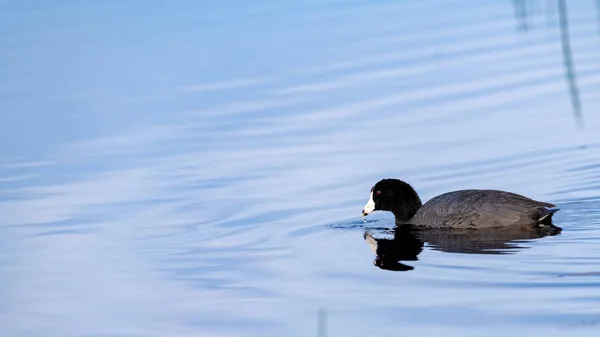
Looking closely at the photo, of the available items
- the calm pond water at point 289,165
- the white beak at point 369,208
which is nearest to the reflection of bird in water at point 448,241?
the calm pond water at point 289,165

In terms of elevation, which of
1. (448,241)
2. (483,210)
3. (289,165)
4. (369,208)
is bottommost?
(448,241)

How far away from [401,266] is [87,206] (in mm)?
3752

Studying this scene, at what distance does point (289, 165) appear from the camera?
13.6m

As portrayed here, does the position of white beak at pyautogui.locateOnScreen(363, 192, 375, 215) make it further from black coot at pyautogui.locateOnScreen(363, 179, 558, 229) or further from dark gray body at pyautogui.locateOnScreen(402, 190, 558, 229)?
dark gray body at pyautogui.locateOnScreen(402, 190, 558, 229)

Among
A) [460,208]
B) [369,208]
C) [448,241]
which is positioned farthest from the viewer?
[369,208]

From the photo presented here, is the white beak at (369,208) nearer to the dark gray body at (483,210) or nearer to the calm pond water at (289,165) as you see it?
the calm pond water at (289,165)

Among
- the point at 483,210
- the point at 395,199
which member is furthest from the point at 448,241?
the point at 395,199

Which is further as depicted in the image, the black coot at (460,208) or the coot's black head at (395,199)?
the coot's black head at (395,199)

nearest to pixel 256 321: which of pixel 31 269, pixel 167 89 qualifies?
pixel 31 269

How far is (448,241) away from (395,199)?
1156 millimetres

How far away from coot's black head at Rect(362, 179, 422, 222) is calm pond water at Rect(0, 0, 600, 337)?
0.22m

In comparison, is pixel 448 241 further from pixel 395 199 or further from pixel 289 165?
pixel 289 165

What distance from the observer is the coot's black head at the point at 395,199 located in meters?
12.0

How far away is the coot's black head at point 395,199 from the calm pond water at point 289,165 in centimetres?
22
